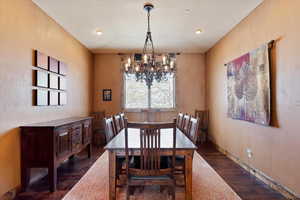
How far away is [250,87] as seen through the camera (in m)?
3.35

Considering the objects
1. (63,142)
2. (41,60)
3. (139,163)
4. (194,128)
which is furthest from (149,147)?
(41,60)

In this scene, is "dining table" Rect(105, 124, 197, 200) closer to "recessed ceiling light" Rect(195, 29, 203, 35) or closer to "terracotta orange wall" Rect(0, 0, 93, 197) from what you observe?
"terracotta orange wall" Rect(0, 0, 93, 197)

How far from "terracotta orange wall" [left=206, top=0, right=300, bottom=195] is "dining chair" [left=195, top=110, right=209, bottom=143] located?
1.74 meters

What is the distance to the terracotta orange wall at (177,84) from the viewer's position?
6125 millimetres

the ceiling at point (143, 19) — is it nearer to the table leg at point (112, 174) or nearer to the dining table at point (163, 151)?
the dining table at point (163, 151)

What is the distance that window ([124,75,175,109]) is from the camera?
6176 millimetres

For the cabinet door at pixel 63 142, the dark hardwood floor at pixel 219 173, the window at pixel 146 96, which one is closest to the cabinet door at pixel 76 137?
the cabinet door at pixel 63 142

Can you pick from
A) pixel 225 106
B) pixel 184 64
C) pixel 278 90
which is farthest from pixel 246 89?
pixel 184 64

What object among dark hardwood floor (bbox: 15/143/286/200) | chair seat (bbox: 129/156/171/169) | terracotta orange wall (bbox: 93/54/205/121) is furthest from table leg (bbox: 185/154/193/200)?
terracotta orange wall (bbox: 93/54/205/121)

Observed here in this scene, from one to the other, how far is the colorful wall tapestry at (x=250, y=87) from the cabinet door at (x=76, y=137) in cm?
303

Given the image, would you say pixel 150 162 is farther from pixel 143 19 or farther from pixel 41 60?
pixel 143 19

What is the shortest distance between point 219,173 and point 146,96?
3350 mm

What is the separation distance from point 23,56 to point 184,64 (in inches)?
175

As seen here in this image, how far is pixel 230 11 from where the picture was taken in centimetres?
338
